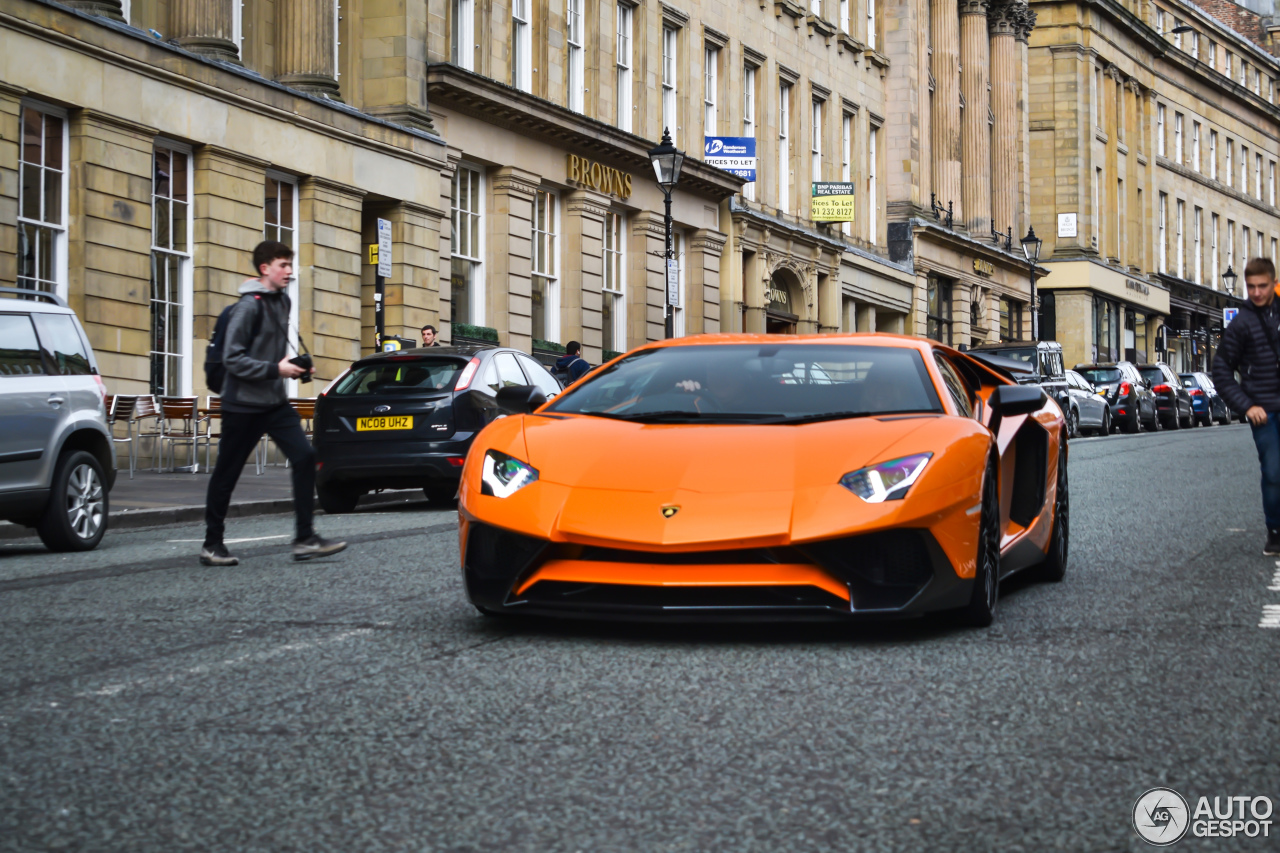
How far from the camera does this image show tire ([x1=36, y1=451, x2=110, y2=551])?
35.9ft

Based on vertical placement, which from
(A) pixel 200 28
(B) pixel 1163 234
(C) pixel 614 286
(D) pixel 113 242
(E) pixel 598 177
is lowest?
(D) pixel 113 242

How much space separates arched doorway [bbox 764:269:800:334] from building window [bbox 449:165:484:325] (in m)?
13.0

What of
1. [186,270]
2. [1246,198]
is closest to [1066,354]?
[1246,198]

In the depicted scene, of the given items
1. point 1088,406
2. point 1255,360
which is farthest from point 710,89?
point 1255,360

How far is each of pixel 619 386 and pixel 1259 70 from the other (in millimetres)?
101513

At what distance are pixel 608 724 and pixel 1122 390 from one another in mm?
37725

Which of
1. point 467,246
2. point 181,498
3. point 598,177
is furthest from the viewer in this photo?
point 598,177

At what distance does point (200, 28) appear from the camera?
2241 centimetres

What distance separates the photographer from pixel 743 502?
5711 mm

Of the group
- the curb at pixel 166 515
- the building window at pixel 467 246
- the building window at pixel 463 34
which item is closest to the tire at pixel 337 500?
the curb at pixel 166 515

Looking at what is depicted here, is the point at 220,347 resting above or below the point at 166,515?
above

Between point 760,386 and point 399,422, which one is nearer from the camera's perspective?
point 760,386

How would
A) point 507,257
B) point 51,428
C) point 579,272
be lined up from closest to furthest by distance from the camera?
point 51,428
point 507,257
point 579,272

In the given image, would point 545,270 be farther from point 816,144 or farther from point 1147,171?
point 1147,171
